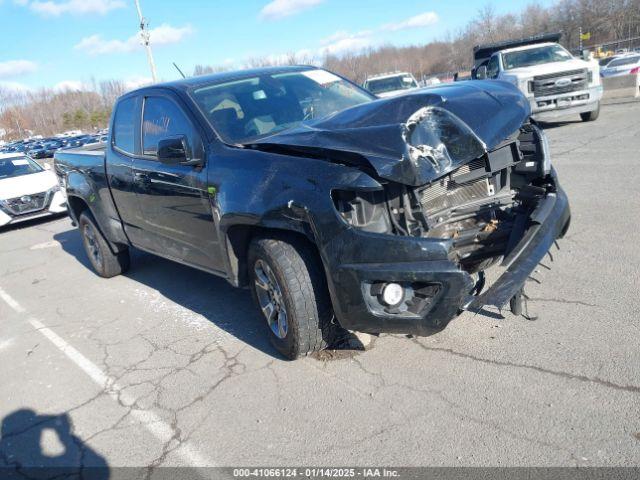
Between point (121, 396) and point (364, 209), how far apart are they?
6.98 feet

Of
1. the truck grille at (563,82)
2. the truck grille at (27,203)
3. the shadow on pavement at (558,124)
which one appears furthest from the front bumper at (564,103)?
the truck grille at (27,203)

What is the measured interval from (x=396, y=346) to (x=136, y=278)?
3.76 m

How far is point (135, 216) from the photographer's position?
16.7 feet

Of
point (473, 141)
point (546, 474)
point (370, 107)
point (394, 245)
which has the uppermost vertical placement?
point (370, 107)

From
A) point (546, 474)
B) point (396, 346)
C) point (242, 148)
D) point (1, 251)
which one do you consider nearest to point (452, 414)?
point (546, 474)

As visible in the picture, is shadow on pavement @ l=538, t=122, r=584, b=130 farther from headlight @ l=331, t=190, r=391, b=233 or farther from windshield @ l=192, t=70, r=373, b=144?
headlight @ l=331, t=190, r=391, b=233

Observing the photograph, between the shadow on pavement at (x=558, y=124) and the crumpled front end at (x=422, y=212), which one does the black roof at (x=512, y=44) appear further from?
the crumpled front end at (x=422, y=212)

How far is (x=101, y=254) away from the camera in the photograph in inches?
244

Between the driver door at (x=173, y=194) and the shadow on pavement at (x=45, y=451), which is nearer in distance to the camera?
the shadow on pavement at (x=45, y=451)

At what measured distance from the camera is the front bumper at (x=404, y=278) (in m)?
2.78

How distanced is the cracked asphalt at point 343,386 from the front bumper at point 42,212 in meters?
Result: 6.42

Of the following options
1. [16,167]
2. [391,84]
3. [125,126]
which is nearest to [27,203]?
[16,167]

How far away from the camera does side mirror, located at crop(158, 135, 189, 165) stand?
3848mm

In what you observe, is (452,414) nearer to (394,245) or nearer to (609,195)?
(394,245)
